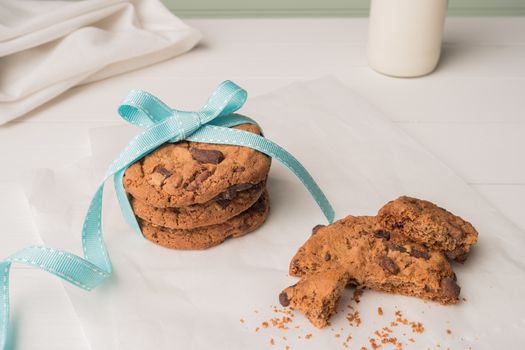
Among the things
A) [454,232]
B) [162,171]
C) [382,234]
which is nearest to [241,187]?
[162,171]

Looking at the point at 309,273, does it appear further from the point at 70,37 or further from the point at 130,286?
the point at 70,37

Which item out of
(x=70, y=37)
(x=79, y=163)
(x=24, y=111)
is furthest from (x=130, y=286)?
(x=70, y=37)

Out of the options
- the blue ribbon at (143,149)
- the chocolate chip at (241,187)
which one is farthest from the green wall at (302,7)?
the chocolate chip at (241,187)

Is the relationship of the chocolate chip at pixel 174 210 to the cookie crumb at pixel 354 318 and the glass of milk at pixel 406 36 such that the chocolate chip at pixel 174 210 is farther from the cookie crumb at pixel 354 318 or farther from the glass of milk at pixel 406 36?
the glass of milk at pixel 406 36

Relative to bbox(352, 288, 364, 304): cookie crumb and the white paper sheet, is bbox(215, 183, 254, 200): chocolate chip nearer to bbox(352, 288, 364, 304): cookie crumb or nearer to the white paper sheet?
the white paper sheet

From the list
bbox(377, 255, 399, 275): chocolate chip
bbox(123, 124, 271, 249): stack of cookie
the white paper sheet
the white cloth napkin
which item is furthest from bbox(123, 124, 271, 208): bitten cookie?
the white cloth napkin

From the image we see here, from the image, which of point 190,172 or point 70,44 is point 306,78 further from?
point 190,172
